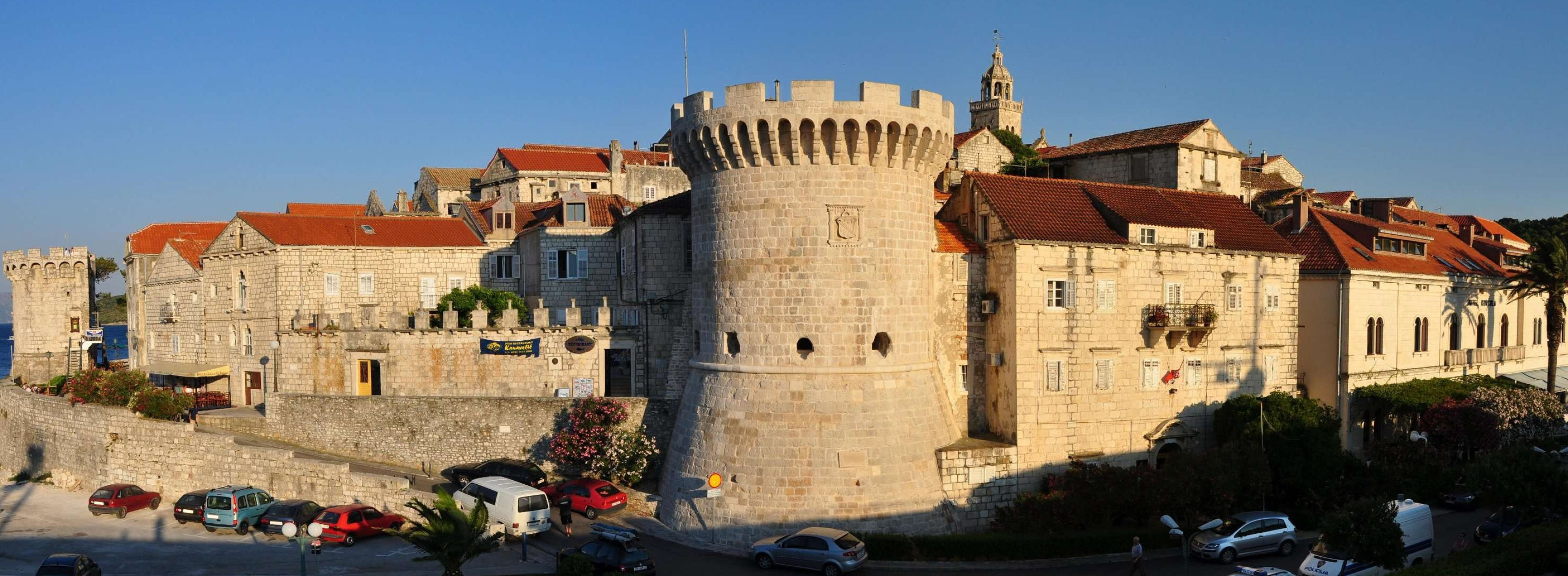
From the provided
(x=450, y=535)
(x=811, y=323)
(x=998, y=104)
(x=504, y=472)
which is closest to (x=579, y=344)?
(x=504, y=472)

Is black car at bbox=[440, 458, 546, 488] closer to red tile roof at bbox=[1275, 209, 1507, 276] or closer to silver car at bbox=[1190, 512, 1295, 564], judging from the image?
silver car at bbox=[1190, 512, 1295, 564]

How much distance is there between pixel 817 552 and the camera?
28375 millimetres

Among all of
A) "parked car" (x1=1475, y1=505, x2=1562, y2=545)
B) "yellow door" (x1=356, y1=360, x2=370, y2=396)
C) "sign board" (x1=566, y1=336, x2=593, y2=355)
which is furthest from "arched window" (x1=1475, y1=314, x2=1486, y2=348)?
"yellow door" (x1=356, y1=360, x2=370, y2=396)

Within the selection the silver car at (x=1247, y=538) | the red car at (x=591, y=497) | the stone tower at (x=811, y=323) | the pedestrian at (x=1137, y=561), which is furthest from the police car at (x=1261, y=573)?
the red car at (x=591, y=497)

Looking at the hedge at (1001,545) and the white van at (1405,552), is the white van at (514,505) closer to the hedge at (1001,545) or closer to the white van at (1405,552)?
the hedge at (1001,545)

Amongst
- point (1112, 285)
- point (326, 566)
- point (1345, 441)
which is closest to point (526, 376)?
point (326, 566)

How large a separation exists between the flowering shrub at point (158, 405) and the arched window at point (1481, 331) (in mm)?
58262

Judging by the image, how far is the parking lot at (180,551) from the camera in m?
29.7

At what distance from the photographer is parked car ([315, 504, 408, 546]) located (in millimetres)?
31844

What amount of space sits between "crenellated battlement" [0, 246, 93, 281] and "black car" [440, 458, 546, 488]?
46.1 metres

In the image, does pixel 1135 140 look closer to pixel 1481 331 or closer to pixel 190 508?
pixel 1481 331

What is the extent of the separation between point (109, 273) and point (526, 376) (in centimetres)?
5168

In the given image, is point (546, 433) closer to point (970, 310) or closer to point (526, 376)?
point (526, 376)

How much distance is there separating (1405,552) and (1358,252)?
22.0 metres
